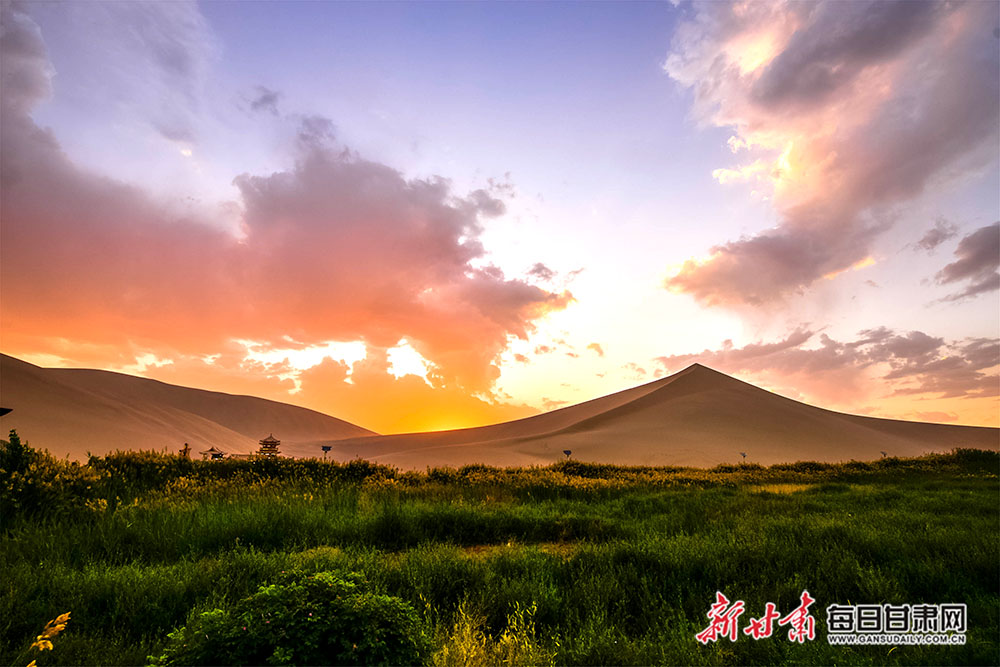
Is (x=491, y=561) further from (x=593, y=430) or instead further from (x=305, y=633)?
(x=593, y=430)

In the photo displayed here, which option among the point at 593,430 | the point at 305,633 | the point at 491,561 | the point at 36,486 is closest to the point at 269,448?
the point at 36,486

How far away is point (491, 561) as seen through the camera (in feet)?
20.5

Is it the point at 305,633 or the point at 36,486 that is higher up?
the point at 305,633

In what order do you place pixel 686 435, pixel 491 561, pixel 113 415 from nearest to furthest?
pixel 491 561 < pixel 686 435 < pixel 113 415

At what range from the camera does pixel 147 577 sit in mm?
5281

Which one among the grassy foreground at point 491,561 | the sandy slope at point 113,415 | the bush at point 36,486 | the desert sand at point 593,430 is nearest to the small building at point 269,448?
the grassy foreground at point 491,561

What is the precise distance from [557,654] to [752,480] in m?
17.6

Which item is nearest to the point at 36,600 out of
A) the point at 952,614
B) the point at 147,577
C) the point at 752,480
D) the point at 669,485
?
the point at 147,577

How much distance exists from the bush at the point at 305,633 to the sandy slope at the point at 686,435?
45.4 metres

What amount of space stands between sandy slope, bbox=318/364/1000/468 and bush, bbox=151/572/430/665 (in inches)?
1786

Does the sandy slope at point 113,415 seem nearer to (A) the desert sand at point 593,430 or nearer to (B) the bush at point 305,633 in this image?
(A) the desert sand at point 593,430

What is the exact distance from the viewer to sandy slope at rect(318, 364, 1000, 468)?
5603cm

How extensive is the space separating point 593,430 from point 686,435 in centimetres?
1355

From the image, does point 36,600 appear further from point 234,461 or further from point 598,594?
point 234,461
